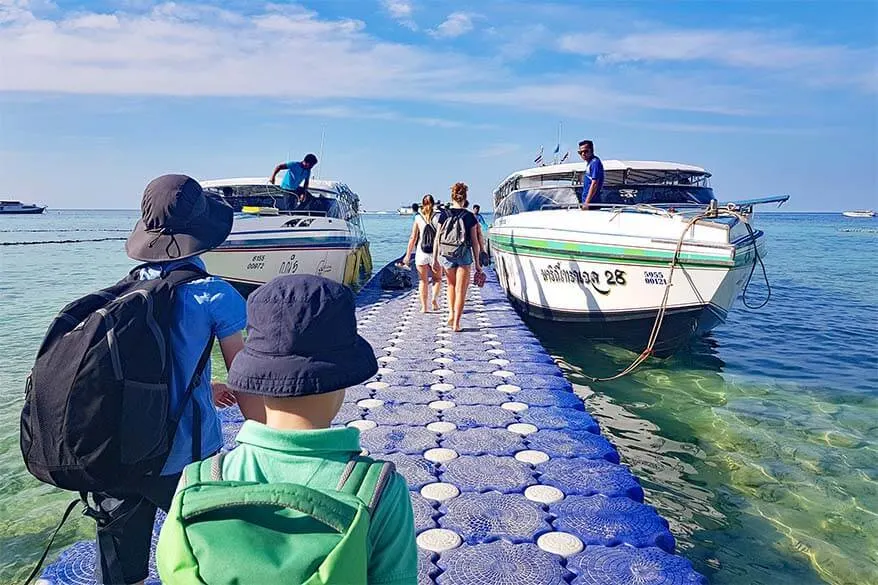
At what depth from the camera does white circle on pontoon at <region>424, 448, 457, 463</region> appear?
3.96 meters

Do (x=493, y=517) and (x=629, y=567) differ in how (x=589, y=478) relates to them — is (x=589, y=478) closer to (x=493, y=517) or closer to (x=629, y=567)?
(x=493, y=517)

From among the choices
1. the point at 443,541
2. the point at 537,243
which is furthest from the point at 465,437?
the point at 537,243

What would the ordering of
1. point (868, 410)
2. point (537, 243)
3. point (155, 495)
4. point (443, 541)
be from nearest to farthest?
point (155, 495) < point (443, 541) < point (868, 410) < point (537, 243)

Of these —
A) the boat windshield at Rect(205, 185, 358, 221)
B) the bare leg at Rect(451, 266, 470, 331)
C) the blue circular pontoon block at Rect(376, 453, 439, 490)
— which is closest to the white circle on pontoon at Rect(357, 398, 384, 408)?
the blue circular pontoon block at Rect(376, 453, 439, 490)

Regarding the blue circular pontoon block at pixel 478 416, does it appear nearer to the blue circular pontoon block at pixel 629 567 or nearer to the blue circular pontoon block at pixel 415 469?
A: the blue circular pontoon block at pixel 415 469

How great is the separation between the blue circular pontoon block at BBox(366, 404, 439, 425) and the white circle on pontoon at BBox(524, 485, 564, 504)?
1.24 metres

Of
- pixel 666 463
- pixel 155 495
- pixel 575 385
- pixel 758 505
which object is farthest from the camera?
pixel 575 385

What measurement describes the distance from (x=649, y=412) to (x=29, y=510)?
19.7 feet

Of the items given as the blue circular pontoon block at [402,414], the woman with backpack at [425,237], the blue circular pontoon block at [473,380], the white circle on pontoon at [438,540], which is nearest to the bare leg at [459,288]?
the woman with backpack at [425,237]

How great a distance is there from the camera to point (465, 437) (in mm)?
4336

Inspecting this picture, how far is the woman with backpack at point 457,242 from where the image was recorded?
7758mm

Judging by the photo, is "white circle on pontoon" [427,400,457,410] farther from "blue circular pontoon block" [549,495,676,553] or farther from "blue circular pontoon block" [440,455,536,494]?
"blue circular pontoon block" [549,495,676,553]

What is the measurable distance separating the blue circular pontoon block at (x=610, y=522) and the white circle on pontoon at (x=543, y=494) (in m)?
0.04

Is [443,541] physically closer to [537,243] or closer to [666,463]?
[666,463]
